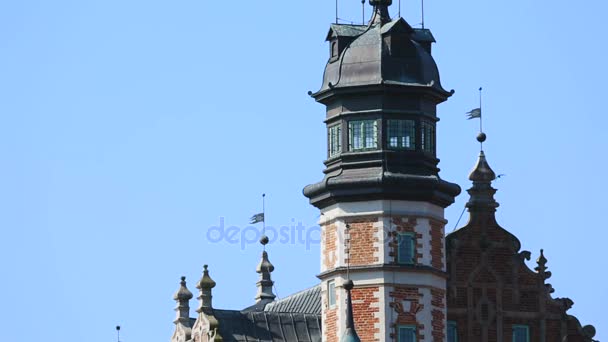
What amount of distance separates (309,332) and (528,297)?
1077 cm

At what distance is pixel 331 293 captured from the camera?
121 metres

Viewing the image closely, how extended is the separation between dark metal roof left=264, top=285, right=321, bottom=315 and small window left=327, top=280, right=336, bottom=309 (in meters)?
7.66

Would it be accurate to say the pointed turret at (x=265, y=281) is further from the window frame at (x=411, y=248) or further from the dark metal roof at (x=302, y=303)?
the window frame at (x=411, y=248)

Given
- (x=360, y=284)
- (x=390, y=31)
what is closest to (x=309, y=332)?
(x=360, y=284)

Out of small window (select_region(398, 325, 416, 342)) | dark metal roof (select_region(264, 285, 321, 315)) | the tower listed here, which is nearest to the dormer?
the tower

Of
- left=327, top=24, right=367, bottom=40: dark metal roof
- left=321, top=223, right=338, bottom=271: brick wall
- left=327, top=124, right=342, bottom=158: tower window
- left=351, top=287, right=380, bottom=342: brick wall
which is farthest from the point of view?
left=327, top=24, right=367, bottom=40: dark metal roof

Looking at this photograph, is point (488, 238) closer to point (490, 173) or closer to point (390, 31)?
point (490, 173)

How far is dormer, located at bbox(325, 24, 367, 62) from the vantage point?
12250cm

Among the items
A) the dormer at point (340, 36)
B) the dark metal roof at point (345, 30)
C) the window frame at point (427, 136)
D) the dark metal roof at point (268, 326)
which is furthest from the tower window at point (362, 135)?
the dark metal roof at point (268, 326)

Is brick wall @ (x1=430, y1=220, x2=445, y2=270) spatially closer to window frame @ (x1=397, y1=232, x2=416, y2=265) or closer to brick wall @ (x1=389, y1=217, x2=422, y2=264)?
brick wall @ (x1=389, y1=217, x2=422, y2=264)

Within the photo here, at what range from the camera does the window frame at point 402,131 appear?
120m

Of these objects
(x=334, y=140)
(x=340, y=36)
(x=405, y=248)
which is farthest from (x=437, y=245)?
(x=340, y=36)

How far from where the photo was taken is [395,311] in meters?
119

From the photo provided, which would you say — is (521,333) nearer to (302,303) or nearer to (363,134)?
(363,134)
